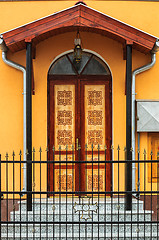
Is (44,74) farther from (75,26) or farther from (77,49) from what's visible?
(75,26)

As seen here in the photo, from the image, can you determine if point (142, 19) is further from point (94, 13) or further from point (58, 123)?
point (58, 123)

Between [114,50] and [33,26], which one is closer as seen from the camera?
[33,26]

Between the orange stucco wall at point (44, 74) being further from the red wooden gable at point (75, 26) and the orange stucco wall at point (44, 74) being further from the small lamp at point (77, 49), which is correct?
the red wooden gable at point (75, 26)

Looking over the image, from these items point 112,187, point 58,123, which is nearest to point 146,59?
point 58,123

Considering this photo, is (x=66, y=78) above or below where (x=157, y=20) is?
below

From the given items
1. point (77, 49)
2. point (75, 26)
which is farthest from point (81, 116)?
point (75, 26)

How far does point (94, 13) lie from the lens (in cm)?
618

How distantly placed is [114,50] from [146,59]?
76 centimetres

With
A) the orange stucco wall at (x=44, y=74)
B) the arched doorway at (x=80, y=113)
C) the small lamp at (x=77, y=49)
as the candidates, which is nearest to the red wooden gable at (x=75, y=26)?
the small lamp at (x=77, y=49)

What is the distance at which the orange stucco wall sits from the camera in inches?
285

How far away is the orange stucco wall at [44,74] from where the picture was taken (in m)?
7.24

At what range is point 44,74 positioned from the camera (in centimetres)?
727

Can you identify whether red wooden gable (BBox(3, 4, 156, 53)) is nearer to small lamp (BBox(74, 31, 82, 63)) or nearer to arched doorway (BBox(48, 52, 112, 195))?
small lamp (BBox(74, 31, 82, 63))

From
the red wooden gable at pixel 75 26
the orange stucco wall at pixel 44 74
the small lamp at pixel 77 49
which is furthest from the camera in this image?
the orange stucco wall at pixel 44 74
